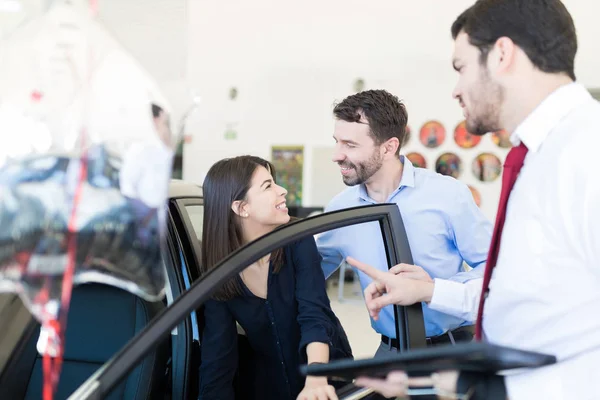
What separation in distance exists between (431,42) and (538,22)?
17.7 ft

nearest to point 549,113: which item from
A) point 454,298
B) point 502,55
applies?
point 502,55

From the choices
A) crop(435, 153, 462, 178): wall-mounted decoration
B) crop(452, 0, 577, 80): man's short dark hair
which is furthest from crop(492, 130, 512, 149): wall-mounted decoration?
crop(452, 0, 577, 80): man's short dark hair

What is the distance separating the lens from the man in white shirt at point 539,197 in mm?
891

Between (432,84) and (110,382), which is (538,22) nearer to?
(110,382)

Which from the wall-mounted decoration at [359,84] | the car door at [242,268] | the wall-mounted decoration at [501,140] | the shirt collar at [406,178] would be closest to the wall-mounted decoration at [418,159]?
the wall-mounted decoration at [501,140]

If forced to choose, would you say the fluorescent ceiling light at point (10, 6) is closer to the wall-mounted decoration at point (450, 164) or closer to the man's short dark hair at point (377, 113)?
the man's short dark hair at point (377, 113)

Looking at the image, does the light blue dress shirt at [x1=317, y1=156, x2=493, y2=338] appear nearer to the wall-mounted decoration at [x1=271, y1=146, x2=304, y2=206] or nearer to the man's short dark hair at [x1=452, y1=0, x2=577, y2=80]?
the man's short dark hair at [x1=452, y1=0, x2=577, y2=80]

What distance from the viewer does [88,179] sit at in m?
0.78

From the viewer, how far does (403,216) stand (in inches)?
72.9

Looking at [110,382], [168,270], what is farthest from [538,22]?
[168,270]

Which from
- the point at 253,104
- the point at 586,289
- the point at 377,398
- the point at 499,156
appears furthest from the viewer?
the point at 253,104

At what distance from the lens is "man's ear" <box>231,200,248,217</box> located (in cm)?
164

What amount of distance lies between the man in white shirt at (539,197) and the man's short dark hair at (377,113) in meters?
0.89

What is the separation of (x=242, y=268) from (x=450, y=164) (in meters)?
5.57
